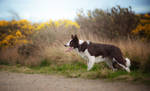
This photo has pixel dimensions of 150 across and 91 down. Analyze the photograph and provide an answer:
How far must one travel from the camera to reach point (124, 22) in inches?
526

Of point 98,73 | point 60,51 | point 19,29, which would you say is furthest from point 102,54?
point 19,29

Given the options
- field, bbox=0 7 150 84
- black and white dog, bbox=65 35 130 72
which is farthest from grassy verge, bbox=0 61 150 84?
black and white dog, bbox=65 35 130 72

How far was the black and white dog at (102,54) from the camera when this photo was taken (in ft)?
22.3

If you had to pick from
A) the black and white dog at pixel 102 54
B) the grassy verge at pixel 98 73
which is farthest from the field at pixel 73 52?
the black and white dog at pixel 102 54

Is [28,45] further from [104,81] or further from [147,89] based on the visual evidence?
[147,89]

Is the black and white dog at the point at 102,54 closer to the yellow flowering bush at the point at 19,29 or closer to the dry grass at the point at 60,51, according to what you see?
the dry grass at the point at 60,51

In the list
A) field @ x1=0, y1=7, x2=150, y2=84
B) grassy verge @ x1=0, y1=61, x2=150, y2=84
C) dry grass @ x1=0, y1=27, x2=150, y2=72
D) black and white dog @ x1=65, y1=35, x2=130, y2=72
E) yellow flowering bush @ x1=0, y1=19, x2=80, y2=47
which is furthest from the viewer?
yellow flowering bush @ x1=0, y1=19, x2=80, y2=47

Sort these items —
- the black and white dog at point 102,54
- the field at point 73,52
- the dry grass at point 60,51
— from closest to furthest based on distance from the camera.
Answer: the black and white dog at point 102,54 → the field at point 73,52 → the dry grass at point 60,51

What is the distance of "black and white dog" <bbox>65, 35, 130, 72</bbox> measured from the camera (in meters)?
6.81

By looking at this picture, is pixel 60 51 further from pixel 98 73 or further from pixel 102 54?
pixel 98 73

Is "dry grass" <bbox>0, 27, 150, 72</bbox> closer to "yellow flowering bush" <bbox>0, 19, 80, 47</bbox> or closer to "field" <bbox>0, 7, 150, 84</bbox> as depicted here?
"field" <bbox>0, 7, 150, 84</bbox>

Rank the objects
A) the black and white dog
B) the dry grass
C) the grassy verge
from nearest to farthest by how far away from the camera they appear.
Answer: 1. the grassy verge
2. the black and white dog
3. the dry grass

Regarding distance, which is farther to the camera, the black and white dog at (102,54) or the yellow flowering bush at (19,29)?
the yellow flowering bush at (19,29)

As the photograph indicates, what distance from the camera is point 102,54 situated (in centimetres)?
716
